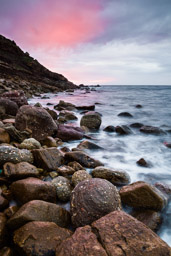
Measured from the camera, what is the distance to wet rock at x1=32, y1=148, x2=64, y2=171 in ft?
10.3

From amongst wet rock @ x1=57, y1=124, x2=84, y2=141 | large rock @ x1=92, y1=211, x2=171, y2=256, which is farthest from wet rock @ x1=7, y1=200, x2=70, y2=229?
wet rock @ x1=57, y1=124, x2=84, y2=141

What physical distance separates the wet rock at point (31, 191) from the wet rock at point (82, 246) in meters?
0.80

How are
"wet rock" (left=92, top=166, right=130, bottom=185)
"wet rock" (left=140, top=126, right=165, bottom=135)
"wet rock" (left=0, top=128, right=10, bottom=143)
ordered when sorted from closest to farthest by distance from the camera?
"wet rock" (left=92, top=166, right=130, bottom=185) < "wet rock" (left=0, top=128, right=10, bottom=143) < "wet rock" (left=140, top=126, right=165, bottom=135)

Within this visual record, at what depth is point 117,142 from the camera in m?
6.08

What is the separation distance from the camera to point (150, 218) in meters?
2.49

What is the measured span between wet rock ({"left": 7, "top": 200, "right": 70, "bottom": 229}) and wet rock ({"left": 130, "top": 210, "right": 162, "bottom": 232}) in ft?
3.38

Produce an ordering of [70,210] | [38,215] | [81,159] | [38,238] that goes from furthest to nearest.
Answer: [81,159]
[70,210]
[38,215]
[38,238]

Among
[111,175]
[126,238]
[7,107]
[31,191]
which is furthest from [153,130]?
[126,238]

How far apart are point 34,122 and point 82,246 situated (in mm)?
3556

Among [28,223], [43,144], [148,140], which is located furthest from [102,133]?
[28,223]

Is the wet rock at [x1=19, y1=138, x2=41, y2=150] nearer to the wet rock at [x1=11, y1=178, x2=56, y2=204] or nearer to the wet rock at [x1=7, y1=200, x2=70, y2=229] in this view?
the wet rock at [x1=11, y1=178, x2=56, y2=204]

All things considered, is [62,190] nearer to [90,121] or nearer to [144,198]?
[144,198]

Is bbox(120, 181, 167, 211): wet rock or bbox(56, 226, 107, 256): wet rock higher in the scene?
bbox(56, 226, 107, 256): wet rock

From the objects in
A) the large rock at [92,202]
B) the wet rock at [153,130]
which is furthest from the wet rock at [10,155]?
the wet rock at [153,130]
